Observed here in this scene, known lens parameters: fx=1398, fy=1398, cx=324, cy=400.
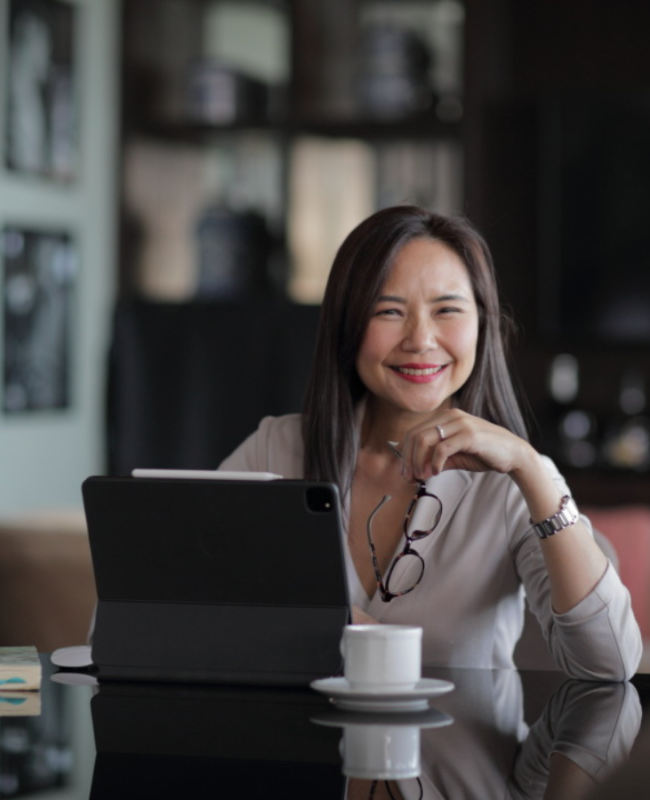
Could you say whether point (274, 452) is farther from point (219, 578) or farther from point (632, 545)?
point (632, 545)

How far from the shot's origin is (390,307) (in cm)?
191

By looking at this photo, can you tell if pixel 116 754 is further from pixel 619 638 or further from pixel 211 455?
pixel 211 455

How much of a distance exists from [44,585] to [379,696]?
141 cm

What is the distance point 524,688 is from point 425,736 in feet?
1.01

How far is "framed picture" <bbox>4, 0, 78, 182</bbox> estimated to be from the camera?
3.89 m

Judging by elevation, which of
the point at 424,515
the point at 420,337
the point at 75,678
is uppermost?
the point at 420,337

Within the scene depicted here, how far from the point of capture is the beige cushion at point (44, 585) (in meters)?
2.57

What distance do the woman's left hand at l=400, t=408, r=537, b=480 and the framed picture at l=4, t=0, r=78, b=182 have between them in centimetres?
257

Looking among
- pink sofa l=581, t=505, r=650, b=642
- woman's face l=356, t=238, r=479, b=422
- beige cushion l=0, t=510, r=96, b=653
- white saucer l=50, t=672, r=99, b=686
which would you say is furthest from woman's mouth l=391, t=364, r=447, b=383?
pink sofa l=581, t=505, r=650, b=642

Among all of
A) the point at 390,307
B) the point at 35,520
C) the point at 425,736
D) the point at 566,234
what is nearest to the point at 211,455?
the point at 35,520

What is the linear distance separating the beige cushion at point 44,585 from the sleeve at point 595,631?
1.09 metres

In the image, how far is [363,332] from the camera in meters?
1.93

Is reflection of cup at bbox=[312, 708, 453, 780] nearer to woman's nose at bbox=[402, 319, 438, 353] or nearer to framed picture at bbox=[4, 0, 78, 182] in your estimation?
woman's nose at bbox=[402, 319, 438, 353]

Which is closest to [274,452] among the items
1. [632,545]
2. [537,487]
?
[537,487]
